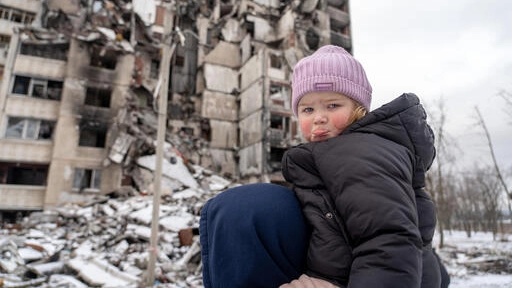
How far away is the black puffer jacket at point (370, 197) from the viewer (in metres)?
0.93

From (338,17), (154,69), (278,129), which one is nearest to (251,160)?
(278,129)

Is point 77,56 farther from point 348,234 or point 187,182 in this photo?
point 348,234

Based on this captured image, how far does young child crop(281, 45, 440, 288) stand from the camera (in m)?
0.95

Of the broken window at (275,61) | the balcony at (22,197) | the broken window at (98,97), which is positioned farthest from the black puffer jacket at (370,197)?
the broken window at (275,61)

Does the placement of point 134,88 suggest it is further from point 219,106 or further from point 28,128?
point 28,128

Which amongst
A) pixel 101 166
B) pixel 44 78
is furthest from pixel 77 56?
pixel 101 166

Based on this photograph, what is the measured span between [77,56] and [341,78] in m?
23.9

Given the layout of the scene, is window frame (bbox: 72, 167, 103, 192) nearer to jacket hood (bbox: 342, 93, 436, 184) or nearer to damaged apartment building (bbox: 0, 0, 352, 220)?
damaged apartment building (bbox: 0, 0, 352, 220)

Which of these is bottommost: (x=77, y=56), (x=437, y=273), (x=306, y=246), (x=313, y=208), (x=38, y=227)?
(x=38, y=227)

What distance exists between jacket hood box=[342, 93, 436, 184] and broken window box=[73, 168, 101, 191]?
20874 mm

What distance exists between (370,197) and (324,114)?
1.87 ft

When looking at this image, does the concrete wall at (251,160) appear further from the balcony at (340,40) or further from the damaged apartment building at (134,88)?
the balcony at (340,40)

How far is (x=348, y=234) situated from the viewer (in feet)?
3.51

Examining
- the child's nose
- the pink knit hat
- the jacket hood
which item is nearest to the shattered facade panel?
the pink knit hat
